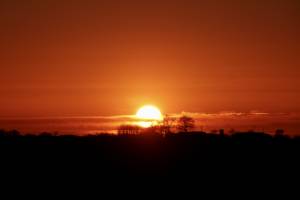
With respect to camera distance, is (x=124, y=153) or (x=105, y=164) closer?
(x=105, y=164)

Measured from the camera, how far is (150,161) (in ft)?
169

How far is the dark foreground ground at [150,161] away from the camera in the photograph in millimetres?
43250

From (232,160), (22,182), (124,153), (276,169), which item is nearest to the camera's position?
(22,182)

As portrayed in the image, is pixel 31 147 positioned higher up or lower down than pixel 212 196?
higher up

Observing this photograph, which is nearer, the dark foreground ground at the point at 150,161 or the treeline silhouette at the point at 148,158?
the dark foreground ground at the point at 150,161

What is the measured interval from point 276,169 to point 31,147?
2998 cm

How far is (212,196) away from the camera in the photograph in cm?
3691

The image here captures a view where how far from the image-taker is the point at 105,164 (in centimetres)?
4891

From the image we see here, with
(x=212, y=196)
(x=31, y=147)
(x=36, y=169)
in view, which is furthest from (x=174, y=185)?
(x=31, y=147)

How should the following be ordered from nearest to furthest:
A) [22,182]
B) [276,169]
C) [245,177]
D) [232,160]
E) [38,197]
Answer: [38,197]
[22,182]
[245,177]
[276,169]
[232,160]

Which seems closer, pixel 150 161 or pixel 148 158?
pixel 150 161

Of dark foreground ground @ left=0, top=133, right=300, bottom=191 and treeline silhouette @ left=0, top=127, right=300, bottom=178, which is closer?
dark foreground ground @ left=0, top=133, right=300, bottom=191

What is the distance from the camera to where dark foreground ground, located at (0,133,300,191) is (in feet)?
142

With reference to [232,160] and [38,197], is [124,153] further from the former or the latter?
[38,197]
